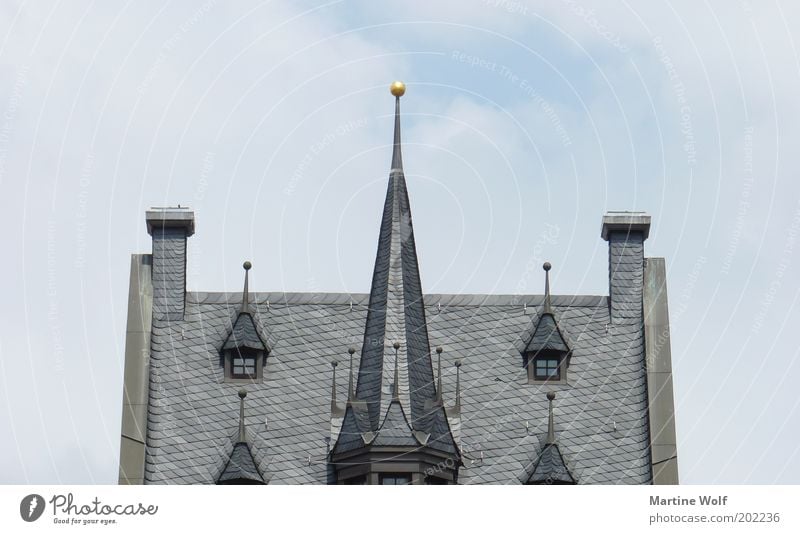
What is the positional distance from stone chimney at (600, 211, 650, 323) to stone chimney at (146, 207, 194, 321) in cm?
1181

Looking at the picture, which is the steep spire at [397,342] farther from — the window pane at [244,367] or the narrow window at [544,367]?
the window pane at [244,367]

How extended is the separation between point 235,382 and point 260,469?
4.08 m

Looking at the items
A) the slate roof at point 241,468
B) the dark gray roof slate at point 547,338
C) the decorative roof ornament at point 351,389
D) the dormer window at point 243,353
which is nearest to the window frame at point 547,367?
the dark gray roof slate at point 547,338

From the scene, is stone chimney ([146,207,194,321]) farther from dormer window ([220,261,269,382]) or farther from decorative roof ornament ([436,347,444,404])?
decorative roof ornament ([436,347,444,404])

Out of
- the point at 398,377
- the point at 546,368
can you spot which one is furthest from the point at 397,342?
the point at 546,368

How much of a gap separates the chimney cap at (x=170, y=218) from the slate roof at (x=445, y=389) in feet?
6.56

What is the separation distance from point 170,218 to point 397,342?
8811 millimetres

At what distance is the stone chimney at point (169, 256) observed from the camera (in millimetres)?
87312

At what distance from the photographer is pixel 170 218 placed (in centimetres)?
8825

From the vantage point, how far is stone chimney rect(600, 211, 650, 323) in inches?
3470

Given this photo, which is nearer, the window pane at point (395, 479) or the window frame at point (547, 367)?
the window pane at point (395, 479)

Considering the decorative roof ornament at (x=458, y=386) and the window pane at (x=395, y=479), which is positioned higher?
the decorative roof ornament at (x=458, y=386)

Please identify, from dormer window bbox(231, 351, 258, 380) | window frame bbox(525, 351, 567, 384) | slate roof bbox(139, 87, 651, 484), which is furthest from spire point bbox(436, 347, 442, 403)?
dormer window bbox(231, 351, 258, 380)
